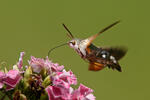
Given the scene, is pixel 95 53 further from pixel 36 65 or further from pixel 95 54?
pixel 36 65

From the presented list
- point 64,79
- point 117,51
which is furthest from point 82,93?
A: point 117,51

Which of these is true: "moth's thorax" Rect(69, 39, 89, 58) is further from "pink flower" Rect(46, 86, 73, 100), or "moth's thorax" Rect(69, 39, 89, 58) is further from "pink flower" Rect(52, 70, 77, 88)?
"pink flower" Rect(46, 86, 73, 100)

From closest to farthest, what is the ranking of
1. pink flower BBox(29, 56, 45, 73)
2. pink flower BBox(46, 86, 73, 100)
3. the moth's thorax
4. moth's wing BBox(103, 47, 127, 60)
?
pink flower BBox(46, 86, 73, 100) → pink flower BBox(29, 56, 45, 73) → the moth's thorax → moth's wing BBox(103, 47, 127, 60)

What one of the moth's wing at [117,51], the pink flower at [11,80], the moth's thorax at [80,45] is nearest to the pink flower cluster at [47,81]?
the pink flower at [11,80]

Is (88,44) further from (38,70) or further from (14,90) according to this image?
(14,90)

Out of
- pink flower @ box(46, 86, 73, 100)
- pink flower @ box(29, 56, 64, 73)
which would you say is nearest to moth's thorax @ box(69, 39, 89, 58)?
pink flower @ box(29, 56, 64, 73)

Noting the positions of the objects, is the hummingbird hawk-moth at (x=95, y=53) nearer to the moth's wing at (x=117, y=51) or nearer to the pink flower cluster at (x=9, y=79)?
the moth's wing at (x=117, y=51)
